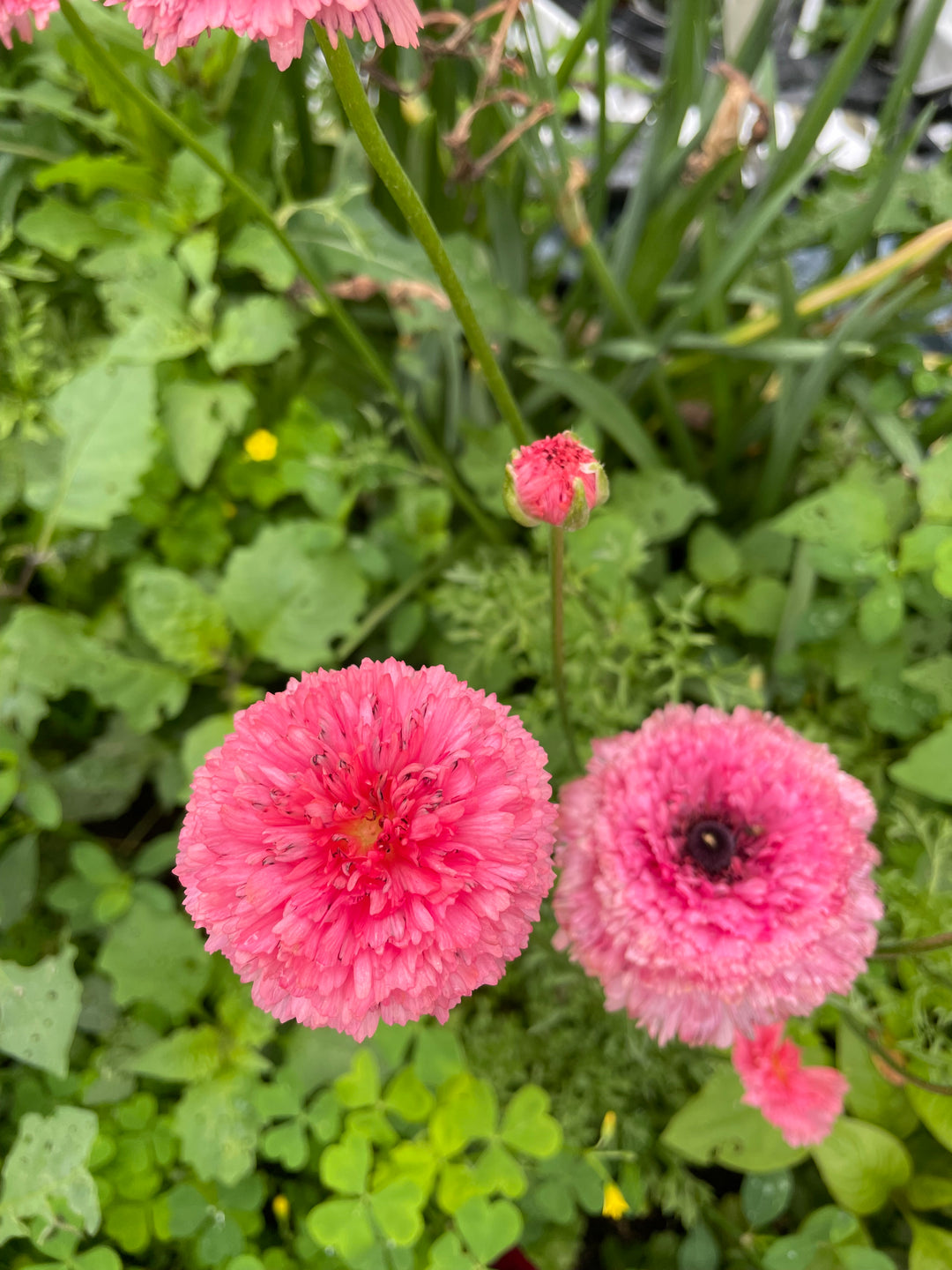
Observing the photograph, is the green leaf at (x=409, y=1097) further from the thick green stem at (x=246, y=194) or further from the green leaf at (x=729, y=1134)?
the thick green stem at (x=246, y=194)

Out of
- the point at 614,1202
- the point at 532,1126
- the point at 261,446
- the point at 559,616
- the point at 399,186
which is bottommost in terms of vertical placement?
the point at 614,1202

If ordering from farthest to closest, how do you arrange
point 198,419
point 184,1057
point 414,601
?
point 414,601
point 198,419
point 184,1057

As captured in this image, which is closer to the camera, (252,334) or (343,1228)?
(343,1228)

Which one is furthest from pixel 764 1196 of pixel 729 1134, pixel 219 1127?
pixel 219 1127

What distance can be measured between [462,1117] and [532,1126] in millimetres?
66

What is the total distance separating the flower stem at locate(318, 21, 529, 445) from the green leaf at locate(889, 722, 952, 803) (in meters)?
0.50

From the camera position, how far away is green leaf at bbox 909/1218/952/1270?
717 mm

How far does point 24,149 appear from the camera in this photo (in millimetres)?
944

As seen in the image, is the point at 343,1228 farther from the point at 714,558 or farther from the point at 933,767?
the point at 714,558

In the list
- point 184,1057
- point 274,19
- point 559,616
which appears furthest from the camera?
point 184,1057

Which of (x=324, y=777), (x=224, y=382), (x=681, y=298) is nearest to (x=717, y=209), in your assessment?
(x=681, y=298)

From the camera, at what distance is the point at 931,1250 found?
2.39ft

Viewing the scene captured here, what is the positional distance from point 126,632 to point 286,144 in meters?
0.59

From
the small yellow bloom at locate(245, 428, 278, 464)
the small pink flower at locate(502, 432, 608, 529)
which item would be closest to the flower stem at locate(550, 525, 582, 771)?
the small pink flower at locate(502, 432, 608, 529)
